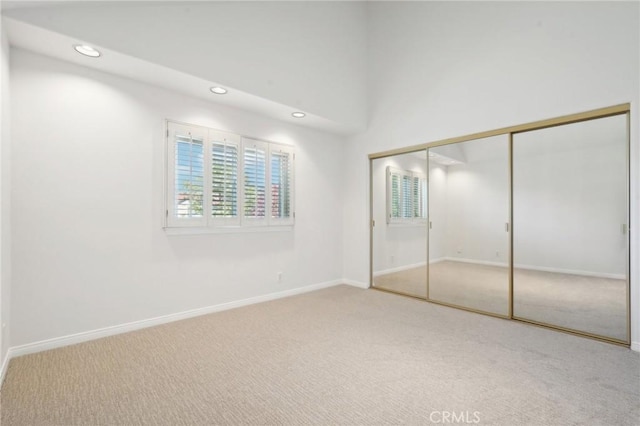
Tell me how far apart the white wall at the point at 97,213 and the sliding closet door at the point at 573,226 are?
341 centimetres

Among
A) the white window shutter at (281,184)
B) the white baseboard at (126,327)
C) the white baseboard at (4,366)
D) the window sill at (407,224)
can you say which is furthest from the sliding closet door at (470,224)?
the white baseboard at (4,366)

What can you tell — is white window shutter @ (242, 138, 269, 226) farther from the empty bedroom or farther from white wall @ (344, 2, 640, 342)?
white wall @ (344, 2, 640, 342)

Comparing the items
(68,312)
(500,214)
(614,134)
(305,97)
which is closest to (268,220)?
(305,97)

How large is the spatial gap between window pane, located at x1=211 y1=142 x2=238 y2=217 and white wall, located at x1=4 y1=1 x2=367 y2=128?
0.78 m

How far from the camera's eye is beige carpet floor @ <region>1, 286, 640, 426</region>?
1.84m

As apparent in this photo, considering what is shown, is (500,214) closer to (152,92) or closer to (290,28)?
(290,28)

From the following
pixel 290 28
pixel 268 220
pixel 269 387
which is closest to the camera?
pixel 269 387

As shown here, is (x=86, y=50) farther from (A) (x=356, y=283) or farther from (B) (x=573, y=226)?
(B) (x=573, y=226)

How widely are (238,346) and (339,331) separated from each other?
1021 mm

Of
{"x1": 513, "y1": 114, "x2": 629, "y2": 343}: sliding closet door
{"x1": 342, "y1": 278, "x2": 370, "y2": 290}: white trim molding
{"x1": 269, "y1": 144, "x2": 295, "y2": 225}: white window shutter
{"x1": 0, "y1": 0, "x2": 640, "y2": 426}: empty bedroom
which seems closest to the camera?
{"x1": 0, "y1": 0, "x2": 640, "y2": 426}: empty bedroom

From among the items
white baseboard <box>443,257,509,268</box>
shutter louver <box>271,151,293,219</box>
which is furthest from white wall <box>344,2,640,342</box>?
shutter louver <box>271,151,293,219</box>

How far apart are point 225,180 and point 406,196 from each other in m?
2.67

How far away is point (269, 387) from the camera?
7.00 ft

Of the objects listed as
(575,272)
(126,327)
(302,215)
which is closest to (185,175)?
(126,327)
